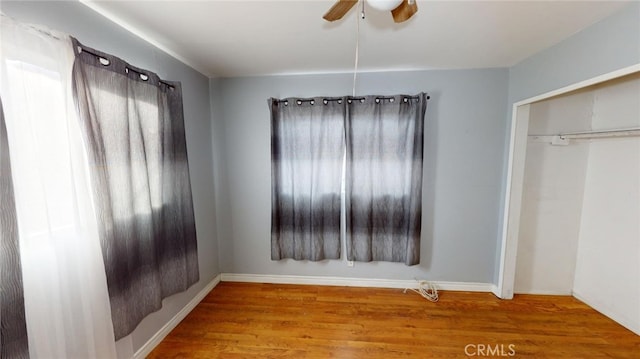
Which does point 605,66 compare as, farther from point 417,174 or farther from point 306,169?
point 306,169

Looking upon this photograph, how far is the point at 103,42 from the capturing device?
4.68 feet

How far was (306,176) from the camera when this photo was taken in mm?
2484

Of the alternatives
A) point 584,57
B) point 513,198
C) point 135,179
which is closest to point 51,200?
point 135,179

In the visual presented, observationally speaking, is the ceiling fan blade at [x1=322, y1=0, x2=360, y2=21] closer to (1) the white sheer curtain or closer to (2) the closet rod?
(1) the white sheer curtain

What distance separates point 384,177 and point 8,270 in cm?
242

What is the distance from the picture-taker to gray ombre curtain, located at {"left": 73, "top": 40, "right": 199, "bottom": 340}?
1.30 meters

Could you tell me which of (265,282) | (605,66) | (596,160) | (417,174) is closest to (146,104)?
(265,282)

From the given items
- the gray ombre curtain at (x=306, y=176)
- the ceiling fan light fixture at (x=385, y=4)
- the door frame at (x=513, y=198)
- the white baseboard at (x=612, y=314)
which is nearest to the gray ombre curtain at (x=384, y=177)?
the gray ombre curtain at (x=306, y=176)

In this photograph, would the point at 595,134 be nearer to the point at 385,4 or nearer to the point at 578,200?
the point at 578,200

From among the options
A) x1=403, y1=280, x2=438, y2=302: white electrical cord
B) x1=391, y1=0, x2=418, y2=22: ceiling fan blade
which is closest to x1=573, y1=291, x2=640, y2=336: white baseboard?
x1=403, y1=280, x2=438, y2=302: white electrical cord

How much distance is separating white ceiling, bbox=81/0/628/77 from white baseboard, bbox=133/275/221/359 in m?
2.21

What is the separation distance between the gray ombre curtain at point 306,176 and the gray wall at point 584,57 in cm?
162

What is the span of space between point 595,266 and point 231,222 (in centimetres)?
360

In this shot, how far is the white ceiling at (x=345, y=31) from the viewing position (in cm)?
138
